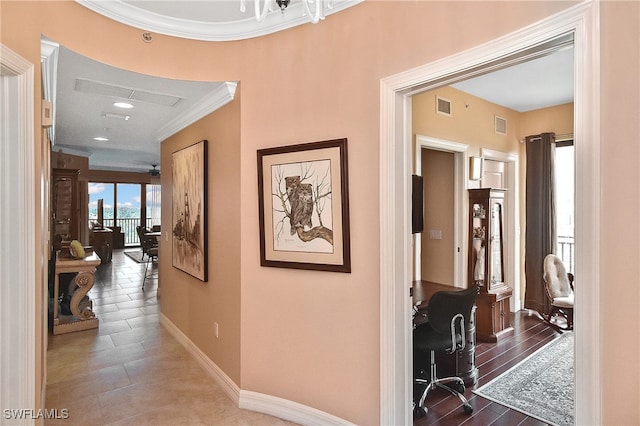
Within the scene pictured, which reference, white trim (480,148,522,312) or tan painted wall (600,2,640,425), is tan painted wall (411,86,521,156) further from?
tan painted wall (600,2,640,425)

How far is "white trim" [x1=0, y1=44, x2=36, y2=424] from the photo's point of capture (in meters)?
1.76

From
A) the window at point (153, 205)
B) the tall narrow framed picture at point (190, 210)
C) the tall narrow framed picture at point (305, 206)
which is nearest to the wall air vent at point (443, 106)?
the tall narrow framed picture at point (305, 206)

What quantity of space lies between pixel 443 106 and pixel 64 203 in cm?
649

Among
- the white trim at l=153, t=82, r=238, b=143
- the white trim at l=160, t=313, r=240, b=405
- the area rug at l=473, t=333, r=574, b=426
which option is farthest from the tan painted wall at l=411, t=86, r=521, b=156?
the white trim at l=160, t=313, r=240, b=405

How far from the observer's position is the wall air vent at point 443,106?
3.71 meters

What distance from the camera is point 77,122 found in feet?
14.7

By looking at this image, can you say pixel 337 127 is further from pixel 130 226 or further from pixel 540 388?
pixel 130 226

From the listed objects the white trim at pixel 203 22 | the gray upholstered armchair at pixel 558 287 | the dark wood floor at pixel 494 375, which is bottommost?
the dark wood floor at pixel 494 375

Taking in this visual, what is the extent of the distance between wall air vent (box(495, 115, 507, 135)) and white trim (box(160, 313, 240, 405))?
417 centimetres

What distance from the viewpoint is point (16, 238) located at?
70.4 inches

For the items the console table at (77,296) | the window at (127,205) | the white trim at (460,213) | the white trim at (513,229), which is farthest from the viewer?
the window at (127,205)

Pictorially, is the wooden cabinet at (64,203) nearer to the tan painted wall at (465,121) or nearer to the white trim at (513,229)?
the tan painted wall at (465,121)

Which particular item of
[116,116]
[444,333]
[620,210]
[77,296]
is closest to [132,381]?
[77,296]

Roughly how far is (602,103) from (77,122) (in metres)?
5.17
